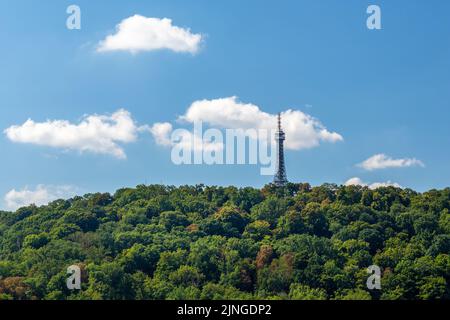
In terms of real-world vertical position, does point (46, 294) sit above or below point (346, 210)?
below

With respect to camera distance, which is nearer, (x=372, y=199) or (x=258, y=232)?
(x=258, y=232)

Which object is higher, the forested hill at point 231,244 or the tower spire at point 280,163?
the tower spire at point 280,163

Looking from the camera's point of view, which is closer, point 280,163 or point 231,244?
point 231,244

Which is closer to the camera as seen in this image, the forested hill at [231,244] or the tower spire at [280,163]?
the forested hill at [231,244]
